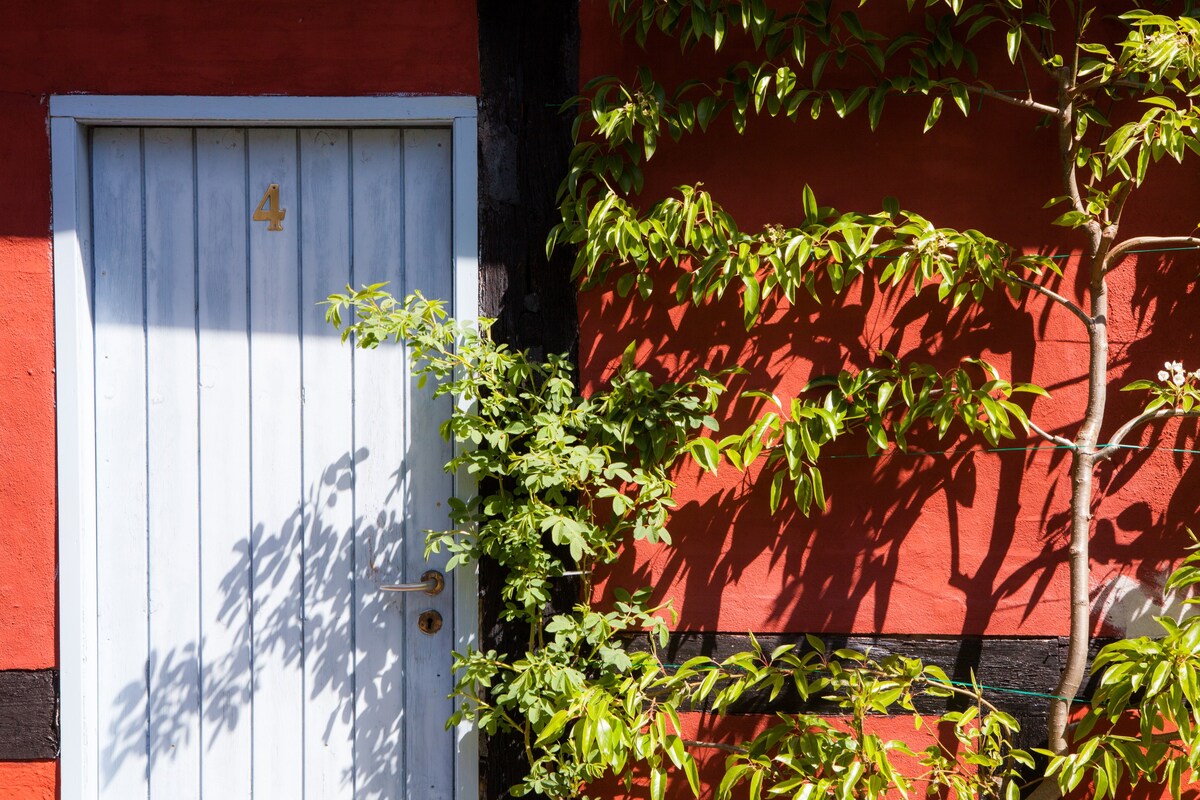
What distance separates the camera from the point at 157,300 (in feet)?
7.48

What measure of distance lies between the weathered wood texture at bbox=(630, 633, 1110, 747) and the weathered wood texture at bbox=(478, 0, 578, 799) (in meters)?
0.46

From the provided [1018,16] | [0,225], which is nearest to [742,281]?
[1018,16]

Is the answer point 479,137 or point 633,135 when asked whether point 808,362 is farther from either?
point 479,137

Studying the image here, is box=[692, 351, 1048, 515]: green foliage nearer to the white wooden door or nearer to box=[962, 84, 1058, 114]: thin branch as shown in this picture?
box=[962, 84, 1058, 114]: thin branch

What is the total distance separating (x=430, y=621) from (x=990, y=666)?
54.9 inches

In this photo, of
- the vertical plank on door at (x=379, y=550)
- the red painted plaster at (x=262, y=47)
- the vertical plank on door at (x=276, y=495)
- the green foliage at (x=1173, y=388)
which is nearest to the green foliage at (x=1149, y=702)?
the green foliage at (x=1173, y=388)

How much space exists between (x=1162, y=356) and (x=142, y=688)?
8.77 feet

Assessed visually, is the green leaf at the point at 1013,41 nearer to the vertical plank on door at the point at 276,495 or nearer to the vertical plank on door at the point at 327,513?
the vertical plank on door at the point at 327,513

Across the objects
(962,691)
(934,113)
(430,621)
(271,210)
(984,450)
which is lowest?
(962,691)

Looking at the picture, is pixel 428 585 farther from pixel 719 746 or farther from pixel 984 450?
pixel 984 450

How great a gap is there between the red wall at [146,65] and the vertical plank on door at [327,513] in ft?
1.14

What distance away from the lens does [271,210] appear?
2.27 metres

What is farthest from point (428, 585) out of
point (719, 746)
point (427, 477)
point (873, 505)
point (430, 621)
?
point (873, 505)

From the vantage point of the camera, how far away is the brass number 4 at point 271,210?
7.44 ft
